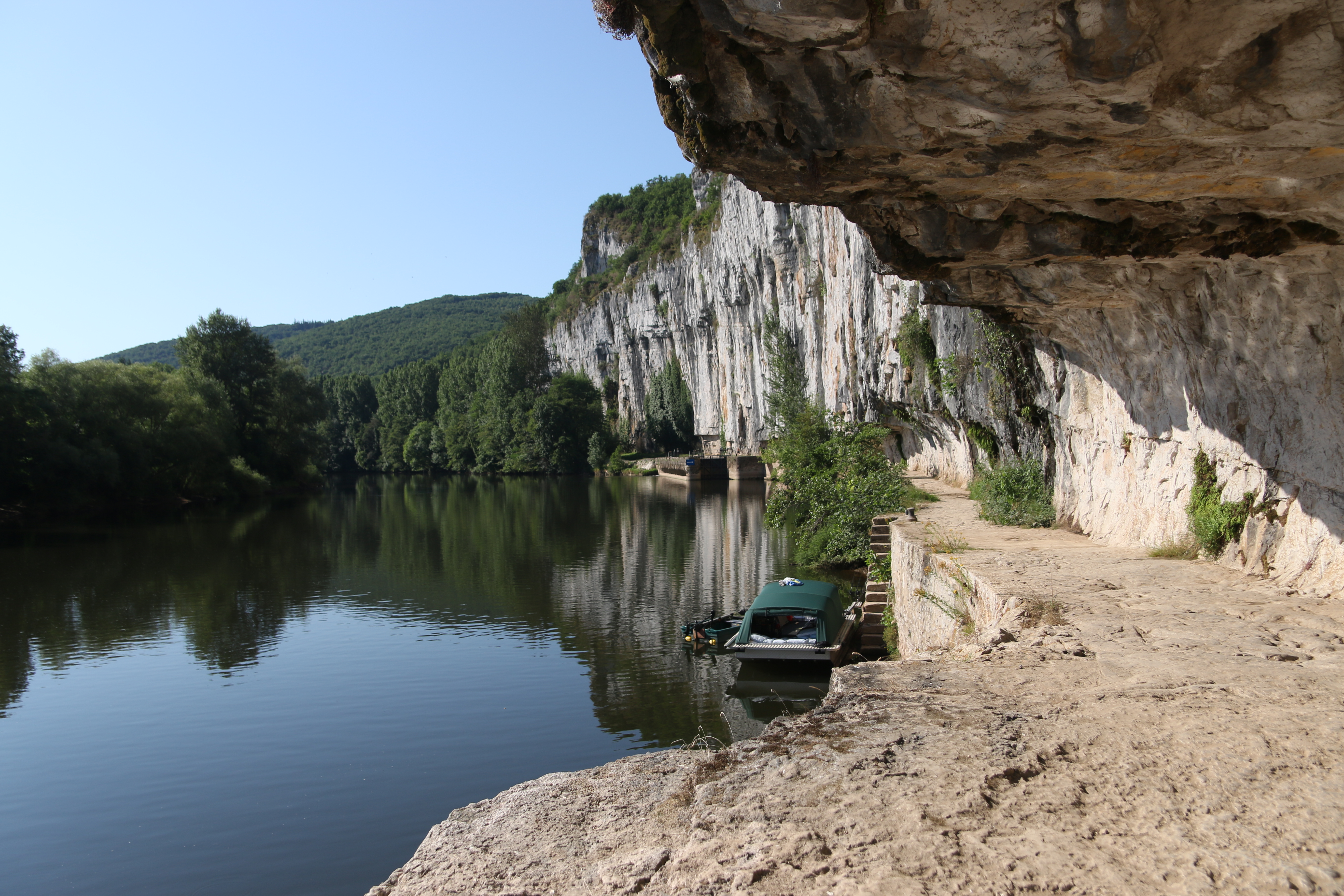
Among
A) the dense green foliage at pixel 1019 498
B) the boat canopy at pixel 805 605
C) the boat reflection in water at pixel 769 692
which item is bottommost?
the boat reflection in water at pixel 769 692

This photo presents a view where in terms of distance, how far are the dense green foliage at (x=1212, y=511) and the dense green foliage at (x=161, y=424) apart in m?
40.5

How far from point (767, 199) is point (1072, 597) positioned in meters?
4.47

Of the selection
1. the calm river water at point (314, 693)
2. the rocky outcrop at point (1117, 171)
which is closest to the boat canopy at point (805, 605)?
the calm river water at point (314, 693)

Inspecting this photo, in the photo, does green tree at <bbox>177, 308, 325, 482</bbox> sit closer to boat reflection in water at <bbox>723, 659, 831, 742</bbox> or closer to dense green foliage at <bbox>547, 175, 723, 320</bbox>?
dense green foliage at <bbox>547, 175, 723, 320</bbox>

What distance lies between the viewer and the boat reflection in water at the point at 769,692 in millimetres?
11430

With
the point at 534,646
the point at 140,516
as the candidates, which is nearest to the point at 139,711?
the point at 534,646

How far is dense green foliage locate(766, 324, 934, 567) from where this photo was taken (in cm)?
1911

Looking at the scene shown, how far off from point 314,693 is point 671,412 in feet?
205

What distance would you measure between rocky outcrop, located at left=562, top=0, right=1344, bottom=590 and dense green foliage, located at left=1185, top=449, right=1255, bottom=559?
0.56 ft

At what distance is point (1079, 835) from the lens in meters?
3.26

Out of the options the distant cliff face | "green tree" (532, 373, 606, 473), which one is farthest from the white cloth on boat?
"green tree" (532, 373, 606, 473)

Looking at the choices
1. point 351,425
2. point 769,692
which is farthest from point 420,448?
point 769,692

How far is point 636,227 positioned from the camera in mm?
93688

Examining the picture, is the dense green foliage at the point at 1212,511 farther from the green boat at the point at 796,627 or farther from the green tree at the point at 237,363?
the green tree at the point at 237,363
